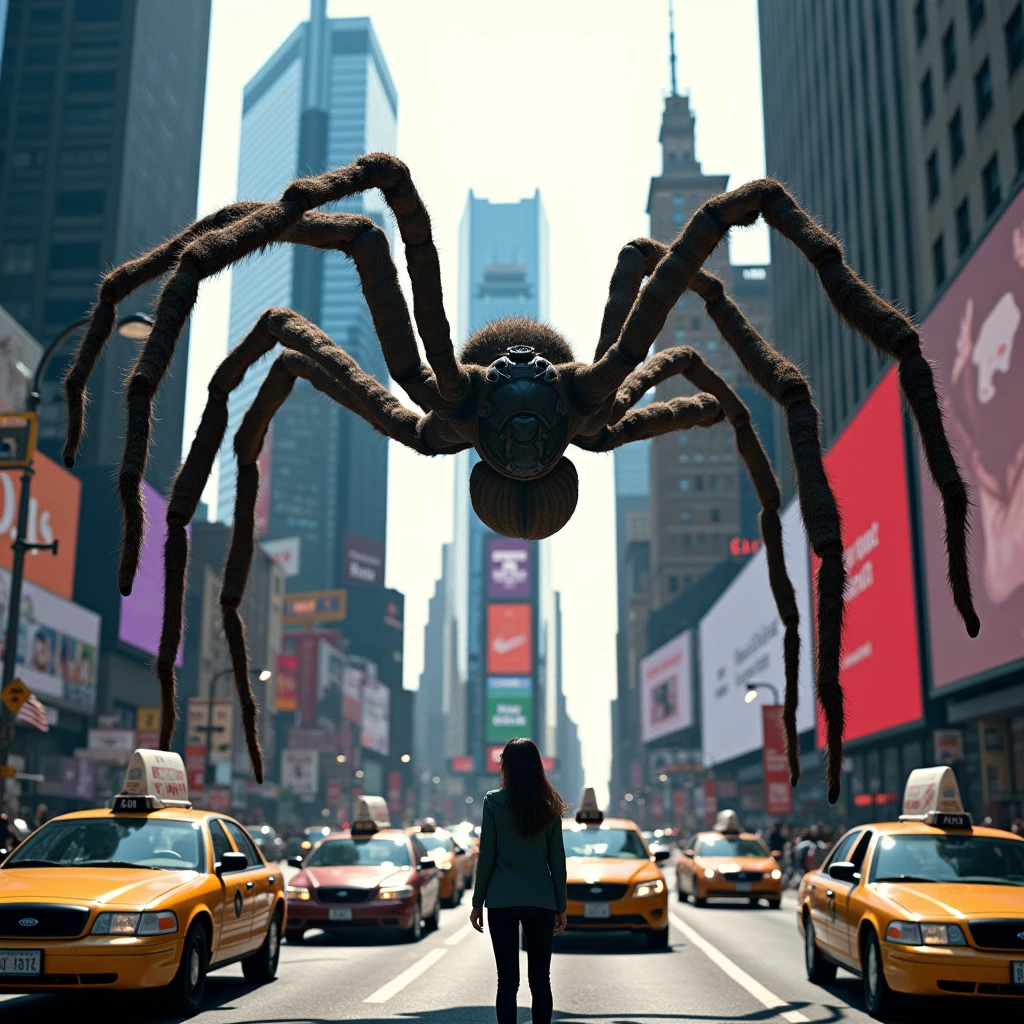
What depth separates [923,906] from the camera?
9.85 meters

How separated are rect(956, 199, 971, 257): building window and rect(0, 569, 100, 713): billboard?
114 ft

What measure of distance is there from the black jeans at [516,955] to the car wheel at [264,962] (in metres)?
5.78

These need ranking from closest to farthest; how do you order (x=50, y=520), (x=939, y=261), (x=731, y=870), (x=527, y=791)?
(x=527, y=791) < (x=731, y=870) < (x=939, y=261) < (x=50, y=520)

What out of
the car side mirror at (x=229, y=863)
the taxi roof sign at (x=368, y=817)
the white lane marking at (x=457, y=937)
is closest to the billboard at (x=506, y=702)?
the taxi roof sign at (x=368, y=817)

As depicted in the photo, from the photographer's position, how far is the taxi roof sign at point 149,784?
37.2ft

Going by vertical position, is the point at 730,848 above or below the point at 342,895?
above

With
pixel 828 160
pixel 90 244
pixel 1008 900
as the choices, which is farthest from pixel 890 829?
pixel 90 244

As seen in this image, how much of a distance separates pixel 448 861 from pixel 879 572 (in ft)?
81.5

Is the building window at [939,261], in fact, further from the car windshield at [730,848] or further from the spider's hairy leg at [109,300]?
the spider's hairy leg at [109,300]

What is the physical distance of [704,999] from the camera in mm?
11055

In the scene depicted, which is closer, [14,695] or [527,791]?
[527,791]

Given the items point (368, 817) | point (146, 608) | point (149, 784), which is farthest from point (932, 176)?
point (146, 608)

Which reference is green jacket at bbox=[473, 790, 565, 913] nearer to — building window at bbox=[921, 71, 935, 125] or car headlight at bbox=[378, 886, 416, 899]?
car headlight at bbox=[378, 886, 416, 899]

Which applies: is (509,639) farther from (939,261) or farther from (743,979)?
(743,979)
